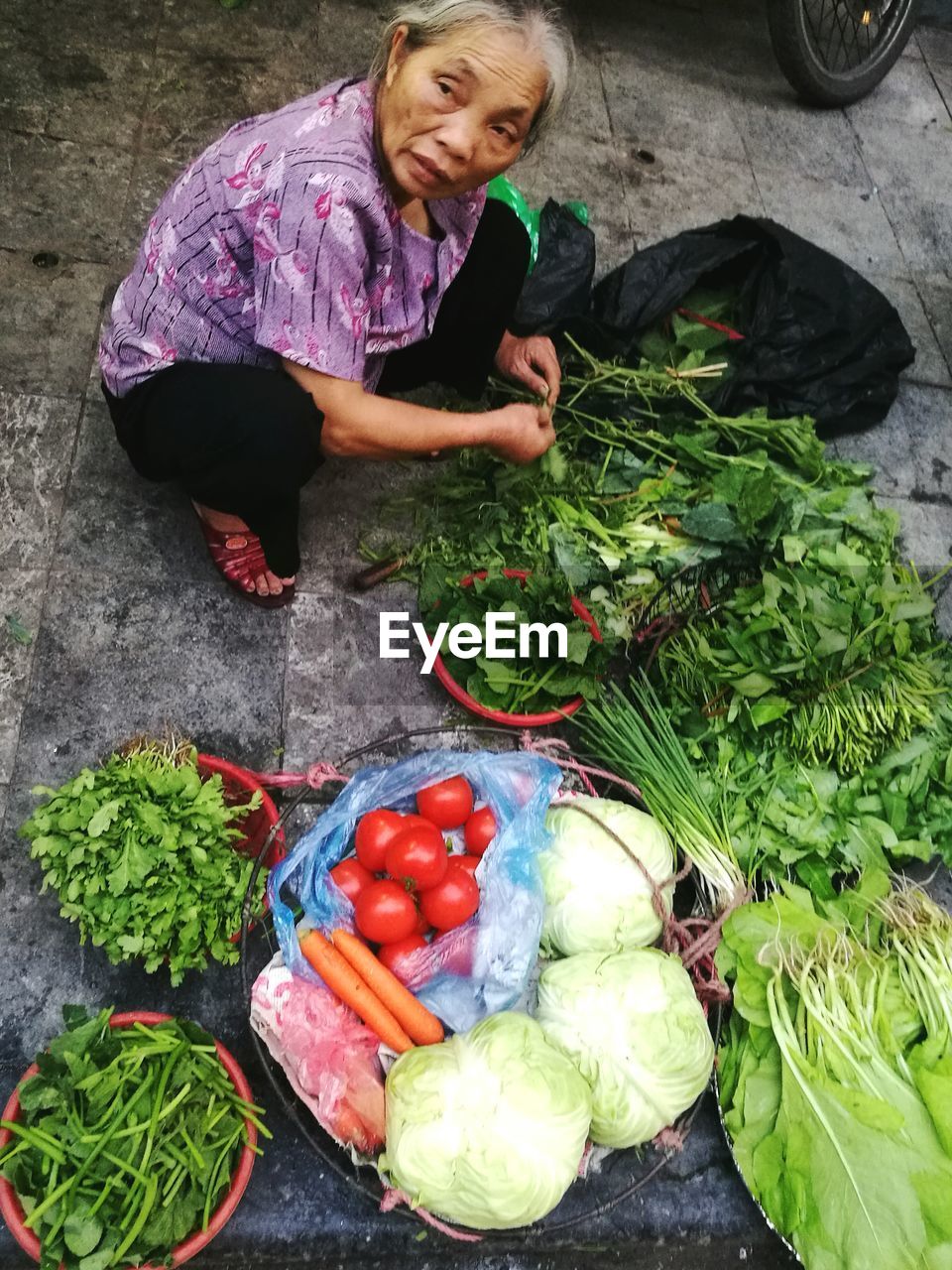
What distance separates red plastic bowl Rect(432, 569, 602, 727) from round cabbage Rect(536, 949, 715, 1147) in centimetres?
65

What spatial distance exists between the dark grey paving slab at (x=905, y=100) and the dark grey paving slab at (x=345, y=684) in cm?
366

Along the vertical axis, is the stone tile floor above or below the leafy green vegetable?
above

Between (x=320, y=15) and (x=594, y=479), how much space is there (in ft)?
8.44

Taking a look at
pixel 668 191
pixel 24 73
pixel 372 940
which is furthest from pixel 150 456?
pixel 668 191

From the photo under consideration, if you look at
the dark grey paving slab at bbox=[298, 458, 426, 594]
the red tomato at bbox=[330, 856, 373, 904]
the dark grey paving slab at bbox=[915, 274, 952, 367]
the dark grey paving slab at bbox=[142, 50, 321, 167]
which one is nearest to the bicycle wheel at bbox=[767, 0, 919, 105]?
the dark grey paving slab at bbox=[915, 274, 952, 367]

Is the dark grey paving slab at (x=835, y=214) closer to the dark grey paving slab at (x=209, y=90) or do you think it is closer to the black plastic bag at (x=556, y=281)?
the black plastic bag at (x=556, y=281)

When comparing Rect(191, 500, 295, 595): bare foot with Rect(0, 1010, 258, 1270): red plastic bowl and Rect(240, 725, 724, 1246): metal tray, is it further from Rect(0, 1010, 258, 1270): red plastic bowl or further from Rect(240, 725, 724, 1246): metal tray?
Rect(0, 1010, 258, 1270): red plastic bowl

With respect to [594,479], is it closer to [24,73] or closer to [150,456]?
[150,456]

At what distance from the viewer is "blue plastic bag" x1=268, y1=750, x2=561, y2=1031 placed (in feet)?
5.94

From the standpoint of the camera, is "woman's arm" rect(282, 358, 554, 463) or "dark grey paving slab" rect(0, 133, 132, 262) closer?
"woman's arm" rect(282, 358, 554, 463)

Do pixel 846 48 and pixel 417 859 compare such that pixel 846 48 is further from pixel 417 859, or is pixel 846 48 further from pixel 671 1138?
pixel 671 1138

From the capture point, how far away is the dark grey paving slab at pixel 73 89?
10.4 ft

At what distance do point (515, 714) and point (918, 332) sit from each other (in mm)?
2515

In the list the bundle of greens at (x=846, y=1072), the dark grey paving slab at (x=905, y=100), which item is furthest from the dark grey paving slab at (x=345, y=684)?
the dark grey paving slab at (x=905, y=100)
